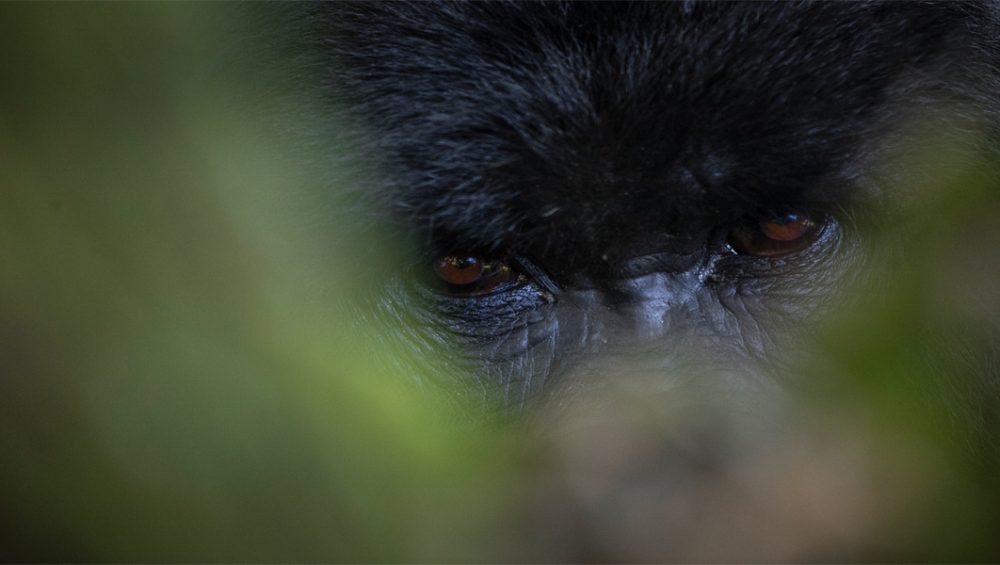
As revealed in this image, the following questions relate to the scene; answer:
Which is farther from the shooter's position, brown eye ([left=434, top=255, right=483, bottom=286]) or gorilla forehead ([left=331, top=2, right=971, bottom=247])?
brown eye ([left=434, top=255, right=483, bottom=286])

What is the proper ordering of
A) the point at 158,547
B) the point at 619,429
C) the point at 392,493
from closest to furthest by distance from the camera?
1. the point at 158,547
2. the point at 392,493
3. the point at 619,429

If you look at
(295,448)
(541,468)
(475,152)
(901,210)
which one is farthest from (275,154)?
(901,210)

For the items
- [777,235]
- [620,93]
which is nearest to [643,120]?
[620,93]

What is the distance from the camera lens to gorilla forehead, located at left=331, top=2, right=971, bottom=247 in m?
1.64

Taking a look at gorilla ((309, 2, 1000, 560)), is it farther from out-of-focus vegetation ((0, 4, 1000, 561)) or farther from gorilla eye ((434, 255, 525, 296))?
out-of-focus vegetation ((0, 4, 1000, 561))

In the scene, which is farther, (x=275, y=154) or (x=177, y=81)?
(x=275, y=154)

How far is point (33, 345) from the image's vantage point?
0.71 metres

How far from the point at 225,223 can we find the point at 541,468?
2.26 ft

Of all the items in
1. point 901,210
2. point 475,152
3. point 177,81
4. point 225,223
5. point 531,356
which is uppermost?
point 177,81

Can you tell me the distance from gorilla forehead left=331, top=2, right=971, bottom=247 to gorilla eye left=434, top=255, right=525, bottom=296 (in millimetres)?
114

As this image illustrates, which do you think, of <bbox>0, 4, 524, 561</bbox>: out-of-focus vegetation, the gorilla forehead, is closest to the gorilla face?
the gorilla forehead

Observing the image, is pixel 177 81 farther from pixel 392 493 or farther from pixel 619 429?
pixel 619 429

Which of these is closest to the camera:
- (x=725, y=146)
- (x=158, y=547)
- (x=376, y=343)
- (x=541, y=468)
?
(x=158, y=547)

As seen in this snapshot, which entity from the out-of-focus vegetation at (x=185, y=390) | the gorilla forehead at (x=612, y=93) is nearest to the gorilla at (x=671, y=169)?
the gorilla forehead at (x=612, y=93)
